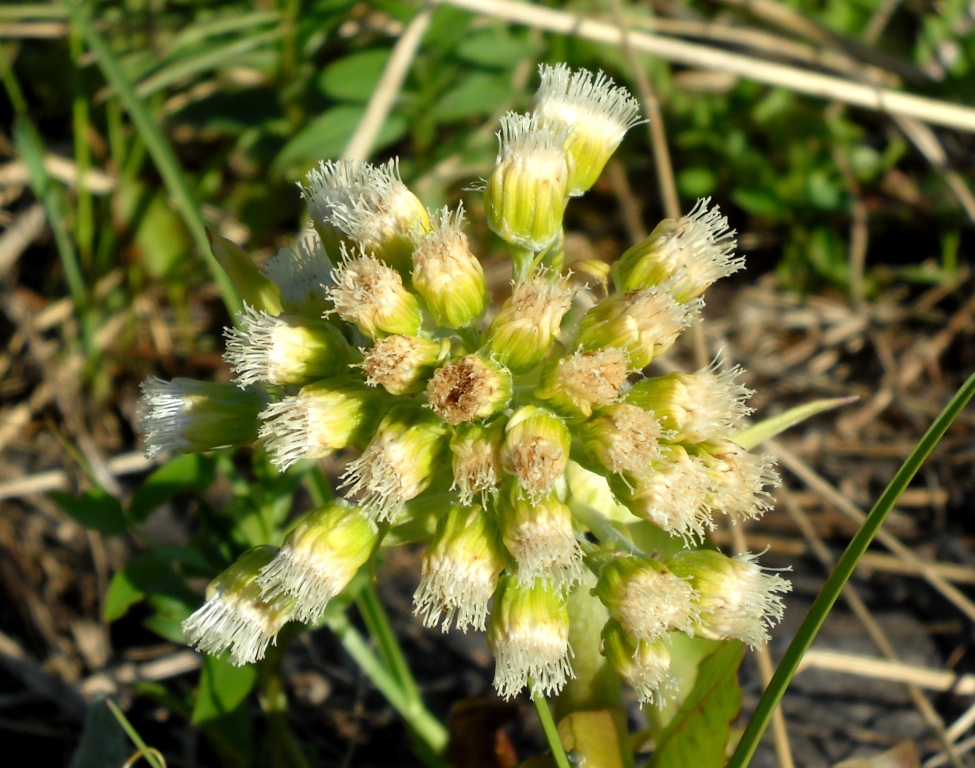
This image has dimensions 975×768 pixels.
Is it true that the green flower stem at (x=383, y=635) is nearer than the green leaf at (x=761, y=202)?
Yes

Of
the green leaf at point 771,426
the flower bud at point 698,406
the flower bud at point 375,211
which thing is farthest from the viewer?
the green leaf at point 771,426

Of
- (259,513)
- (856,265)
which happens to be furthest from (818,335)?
(259,513)

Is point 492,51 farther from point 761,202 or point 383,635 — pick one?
point 383,635

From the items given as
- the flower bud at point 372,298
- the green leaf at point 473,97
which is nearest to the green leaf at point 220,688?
the flower bud at point 372,298

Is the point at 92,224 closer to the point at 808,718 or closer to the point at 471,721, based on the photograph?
the point at 471,721

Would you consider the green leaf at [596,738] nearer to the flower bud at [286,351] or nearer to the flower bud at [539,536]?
the flower bud at [539,536]

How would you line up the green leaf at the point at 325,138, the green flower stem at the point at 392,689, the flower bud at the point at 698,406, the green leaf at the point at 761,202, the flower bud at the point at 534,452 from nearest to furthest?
the flower bud at the point at 534,452
the flower bud at the point at 698,406
the green flower stem at the point at 392,689
the green leaf at the point at 325,138
the green leaf at the point at 761,202

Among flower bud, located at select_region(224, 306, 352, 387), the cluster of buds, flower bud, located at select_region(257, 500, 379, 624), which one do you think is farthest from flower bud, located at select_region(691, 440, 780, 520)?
flower bud, located at select_region(224, 306, 352, 387)
